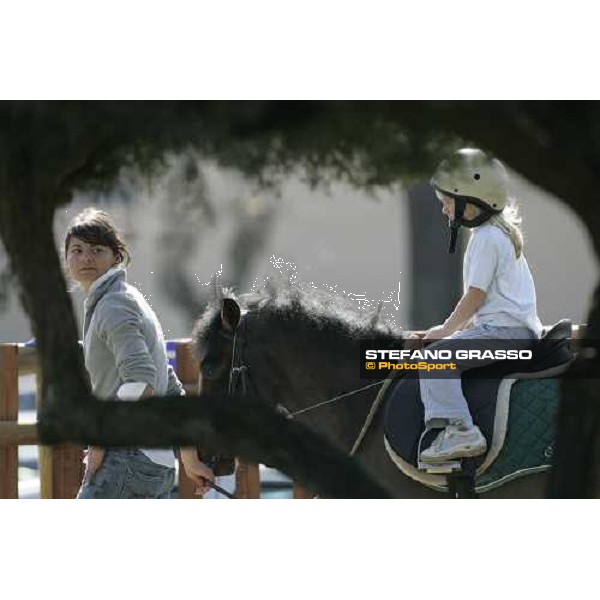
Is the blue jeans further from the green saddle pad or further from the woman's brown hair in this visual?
the green saddle pad

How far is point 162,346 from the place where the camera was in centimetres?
543

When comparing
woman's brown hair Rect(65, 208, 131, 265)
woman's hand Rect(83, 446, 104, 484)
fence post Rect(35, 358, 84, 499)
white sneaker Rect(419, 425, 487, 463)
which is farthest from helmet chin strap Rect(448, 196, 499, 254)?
fence post Rect(35, 358, 84, 499)

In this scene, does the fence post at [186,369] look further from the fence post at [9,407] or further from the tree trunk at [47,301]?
the fence post at [9,407]

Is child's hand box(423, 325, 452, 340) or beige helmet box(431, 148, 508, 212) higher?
beige helmet box(431, 148, 508, 212)

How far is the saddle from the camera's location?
5.24 meters

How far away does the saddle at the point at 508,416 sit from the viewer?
17.2 feet

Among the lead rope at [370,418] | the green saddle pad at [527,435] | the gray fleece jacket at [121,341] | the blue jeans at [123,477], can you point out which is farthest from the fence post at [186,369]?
the green saddle pad at [527,435]

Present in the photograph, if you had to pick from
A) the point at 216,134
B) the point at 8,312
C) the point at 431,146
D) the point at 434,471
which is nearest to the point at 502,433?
the point at 434,471

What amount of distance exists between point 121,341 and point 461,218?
1.51m

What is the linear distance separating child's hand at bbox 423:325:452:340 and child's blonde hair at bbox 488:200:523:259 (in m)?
0.43

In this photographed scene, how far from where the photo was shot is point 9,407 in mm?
6488

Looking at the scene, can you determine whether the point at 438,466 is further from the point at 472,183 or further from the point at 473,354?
the point at 472,183

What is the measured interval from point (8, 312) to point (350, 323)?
4.84 feet

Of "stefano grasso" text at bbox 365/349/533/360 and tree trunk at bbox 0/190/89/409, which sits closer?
tree trunk at bbox 0/190/89/409
